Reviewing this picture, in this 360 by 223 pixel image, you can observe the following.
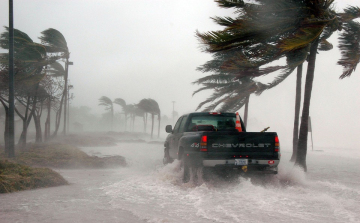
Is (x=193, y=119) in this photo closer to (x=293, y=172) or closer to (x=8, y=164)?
(x=293, y=172)

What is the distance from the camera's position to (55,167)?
13.5 m

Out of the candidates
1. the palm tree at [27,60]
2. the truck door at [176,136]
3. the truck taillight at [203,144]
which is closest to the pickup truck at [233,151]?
the truck taillight at [203,144]

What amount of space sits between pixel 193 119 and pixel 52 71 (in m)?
23.7

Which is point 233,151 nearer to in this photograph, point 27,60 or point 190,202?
point 190,202

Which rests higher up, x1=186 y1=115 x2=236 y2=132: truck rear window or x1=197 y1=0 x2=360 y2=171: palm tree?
x1=197 y1=0 x2=360 y2=171: palm tree

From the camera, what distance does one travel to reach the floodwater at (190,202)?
5.39 meters

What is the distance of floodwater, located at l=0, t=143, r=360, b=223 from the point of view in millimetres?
5395

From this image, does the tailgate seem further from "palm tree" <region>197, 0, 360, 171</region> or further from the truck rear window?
"palm tree" <region>197, 0, 360, 171</region>

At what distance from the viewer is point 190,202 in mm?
6547

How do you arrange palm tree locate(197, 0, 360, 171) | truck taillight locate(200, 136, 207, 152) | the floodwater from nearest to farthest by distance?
1. the floodwater
2. truck taillight locate(200, 136, 207, 152)
3. palm tree locate(197, 0, 360, 171)

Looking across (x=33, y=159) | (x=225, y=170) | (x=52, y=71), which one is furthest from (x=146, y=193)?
(x=52, y=71)

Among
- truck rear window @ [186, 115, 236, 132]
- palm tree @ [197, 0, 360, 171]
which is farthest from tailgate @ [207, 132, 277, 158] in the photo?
palm tree @ [197, 0, 360, 171]

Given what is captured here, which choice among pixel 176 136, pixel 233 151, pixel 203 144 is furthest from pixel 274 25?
pixel 203 144

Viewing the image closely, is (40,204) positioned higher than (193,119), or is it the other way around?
(193,119)
